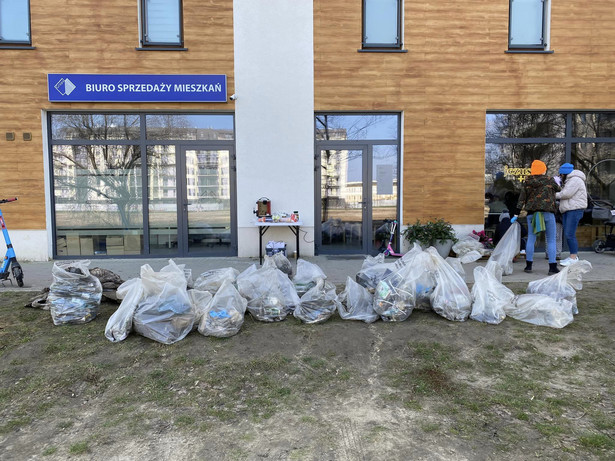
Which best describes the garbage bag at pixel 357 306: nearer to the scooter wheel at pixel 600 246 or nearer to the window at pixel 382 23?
the window at pixel 382 23

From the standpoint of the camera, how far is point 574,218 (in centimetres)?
681

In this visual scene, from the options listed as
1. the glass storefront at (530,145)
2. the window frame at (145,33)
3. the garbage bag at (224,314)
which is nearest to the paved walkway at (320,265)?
the glass storefront at (530,145)

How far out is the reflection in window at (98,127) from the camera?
26.7 ft

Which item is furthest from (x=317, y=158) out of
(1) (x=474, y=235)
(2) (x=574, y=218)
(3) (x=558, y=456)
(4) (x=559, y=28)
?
(3) (x=558, y=456)

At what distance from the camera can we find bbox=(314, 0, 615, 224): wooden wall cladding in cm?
816

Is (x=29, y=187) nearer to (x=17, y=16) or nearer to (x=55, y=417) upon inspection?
(x=17, y=16)

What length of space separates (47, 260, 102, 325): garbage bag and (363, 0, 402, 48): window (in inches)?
270

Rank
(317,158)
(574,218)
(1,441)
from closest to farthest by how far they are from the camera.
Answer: (1,441)
(574,218)
(317,158)

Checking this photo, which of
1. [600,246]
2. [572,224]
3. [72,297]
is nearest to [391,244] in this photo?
[572,224]

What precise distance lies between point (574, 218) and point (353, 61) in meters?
4.93

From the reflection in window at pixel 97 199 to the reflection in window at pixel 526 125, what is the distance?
737cm

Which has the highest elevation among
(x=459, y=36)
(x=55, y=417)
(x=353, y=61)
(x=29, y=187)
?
(x=459, y=36)

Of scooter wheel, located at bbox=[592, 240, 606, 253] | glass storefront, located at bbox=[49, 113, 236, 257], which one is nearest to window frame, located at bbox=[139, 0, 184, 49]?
glass storefront, located at bbox=[49, 113, 236, 257]

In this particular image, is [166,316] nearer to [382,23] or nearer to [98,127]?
[98,127]
